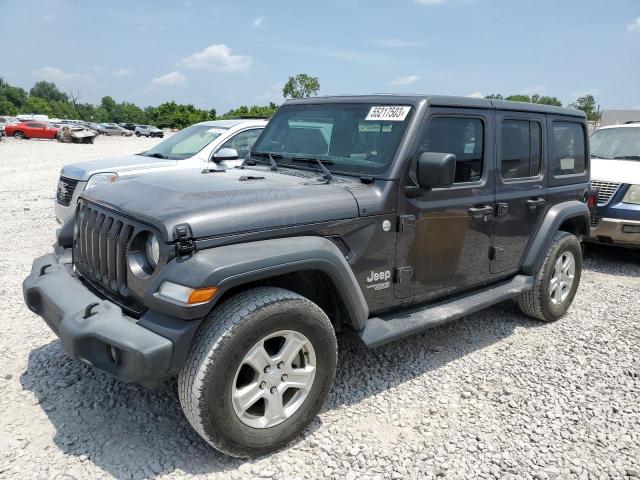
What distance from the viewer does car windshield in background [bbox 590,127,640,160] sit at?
764 centimetres

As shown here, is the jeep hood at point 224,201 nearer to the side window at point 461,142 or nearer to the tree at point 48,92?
the side window at point 461,142

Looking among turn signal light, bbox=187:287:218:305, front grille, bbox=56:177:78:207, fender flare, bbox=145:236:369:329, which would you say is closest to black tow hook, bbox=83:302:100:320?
fender flare, bbox=145:236:369:329

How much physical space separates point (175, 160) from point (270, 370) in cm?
509

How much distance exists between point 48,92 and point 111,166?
6091 inches

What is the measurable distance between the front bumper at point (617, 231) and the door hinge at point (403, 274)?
14.2 feet

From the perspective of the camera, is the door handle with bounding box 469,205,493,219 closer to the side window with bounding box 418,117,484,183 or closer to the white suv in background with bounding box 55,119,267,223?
the side window with bounding box 418,117,484,183

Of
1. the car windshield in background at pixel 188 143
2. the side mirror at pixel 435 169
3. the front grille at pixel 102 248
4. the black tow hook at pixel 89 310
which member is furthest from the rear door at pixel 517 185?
the car windshield in background at pixel 188 143

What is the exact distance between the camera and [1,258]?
20.3ft

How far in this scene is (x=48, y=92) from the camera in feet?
456

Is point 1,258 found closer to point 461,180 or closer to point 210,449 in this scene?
point 210,449

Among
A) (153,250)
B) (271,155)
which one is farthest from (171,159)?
(153,250)

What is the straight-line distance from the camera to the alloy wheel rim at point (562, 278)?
15.7 ft

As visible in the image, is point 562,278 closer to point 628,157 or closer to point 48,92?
point 628,157

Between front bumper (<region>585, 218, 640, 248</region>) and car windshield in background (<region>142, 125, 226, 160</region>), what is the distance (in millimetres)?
5345
